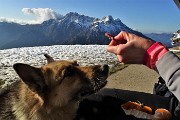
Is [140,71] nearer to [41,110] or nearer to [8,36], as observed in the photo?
[41,110]

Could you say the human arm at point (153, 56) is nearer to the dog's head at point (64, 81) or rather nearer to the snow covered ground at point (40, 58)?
the dog's head at point (64, 81)

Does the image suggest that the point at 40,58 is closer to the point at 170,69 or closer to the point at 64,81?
the point at 64,81

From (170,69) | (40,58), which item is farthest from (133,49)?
(40,58)

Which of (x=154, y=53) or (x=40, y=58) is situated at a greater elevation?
(x=154, y=53)

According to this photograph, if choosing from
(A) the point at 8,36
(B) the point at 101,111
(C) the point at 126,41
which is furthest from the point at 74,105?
(A) the point at 8,36

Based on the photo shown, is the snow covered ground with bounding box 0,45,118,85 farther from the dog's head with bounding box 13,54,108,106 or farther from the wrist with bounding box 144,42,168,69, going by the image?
the wrist with bounding box 144,42,168,69

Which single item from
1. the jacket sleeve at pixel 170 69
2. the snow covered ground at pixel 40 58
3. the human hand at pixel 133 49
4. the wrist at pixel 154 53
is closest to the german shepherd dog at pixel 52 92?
the human hand at pixel 133 49

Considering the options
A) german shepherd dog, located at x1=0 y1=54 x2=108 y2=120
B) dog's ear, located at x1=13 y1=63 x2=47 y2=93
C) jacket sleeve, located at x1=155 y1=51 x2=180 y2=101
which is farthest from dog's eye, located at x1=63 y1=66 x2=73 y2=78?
jacket sleeve, located at x1=155 y1=51 x2=180 y2=101
